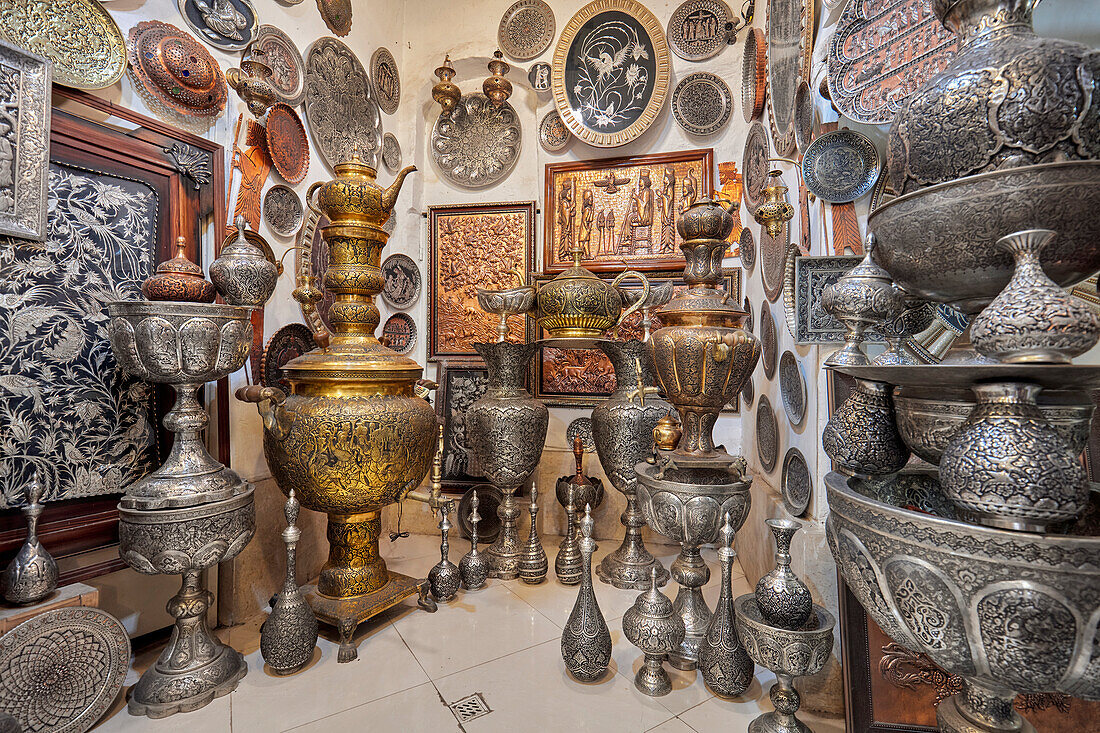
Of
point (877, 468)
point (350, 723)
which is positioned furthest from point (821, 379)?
point (350, 723)

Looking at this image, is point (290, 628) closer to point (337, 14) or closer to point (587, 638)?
point (587, 638)

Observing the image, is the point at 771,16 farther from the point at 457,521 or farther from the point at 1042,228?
the point at 457,521

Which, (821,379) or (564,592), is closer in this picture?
(821,379)

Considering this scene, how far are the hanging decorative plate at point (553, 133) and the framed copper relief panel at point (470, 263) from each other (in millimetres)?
390

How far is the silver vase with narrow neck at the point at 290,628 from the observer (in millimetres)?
1705

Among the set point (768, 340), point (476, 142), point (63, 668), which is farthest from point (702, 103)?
point (63, 668)

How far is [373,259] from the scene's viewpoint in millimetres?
2188

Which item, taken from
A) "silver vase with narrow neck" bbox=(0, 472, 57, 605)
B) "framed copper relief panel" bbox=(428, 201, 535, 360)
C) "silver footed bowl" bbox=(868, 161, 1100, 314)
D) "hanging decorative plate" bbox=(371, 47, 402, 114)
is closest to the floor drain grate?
"silver vase with narrow neck" bbox=(0, 472, 57, 605)

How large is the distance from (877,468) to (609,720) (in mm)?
1177

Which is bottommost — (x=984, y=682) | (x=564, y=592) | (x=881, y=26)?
(x=564, y=592)

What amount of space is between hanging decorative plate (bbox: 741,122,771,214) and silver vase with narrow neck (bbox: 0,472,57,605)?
290 cm

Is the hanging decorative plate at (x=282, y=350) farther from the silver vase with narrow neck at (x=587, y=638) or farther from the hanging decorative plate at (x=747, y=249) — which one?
the hanging decorative plate at (x=747, y=249)

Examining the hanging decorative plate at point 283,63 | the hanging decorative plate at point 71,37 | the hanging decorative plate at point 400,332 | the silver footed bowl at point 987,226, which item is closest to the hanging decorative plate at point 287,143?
the hanging decorative plate at point 283,63

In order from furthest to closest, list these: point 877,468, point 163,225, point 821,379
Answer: point 163,225 < point 821,379 < point 877,468
